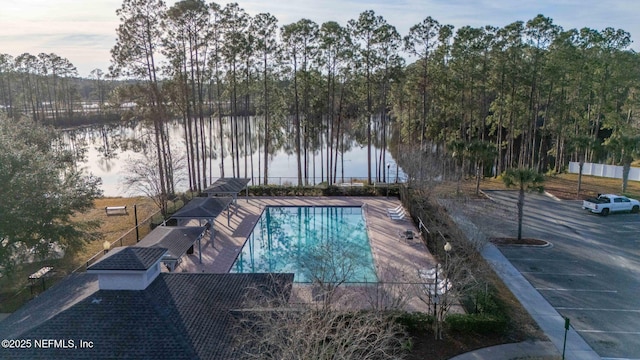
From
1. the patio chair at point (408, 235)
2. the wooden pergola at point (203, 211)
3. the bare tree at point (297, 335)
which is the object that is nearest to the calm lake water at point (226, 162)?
the wooden pergola at point (203, 211)

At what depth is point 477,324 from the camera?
13.4 meters

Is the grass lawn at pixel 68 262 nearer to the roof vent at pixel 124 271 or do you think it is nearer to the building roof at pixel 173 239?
the building roof at pixel 173 239

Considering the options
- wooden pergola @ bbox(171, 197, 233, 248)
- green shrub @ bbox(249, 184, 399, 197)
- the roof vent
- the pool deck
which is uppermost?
the roof vent

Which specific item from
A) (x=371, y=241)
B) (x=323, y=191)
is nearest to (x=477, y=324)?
(x=371, y=241)

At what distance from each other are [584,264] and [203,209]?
17688mm

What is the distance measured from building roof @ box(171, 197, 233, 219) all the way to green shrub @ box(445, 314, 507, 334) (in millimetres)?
12760

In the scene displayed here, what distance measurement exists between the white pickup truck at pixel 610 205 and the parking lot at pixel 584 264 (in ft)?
1.29

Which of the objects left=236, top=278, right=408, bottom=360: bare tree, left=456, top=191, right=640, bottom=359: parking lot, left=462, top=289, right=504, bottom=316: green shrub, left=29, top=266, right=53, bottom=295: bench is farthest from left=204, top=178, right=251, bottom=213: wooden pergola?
left=462, top=289, right=504, bottom=316: green shrub

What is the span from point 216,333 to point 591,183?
32.2 meters

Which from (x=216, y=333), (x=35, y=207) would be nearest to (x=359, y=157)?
(x=35, y=207)

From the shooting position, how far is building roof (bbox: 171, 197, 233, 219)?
852 inches

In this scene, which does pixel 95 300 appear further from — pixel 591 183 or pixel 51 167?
pixel 591 183

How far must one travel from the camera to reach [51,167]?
57.3ft

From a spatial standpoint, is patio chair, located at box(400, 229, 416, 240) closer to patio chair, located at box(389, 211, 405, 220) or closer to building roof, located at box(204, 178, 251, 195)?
patio chair, located at box(389, 211, 405, 220)
